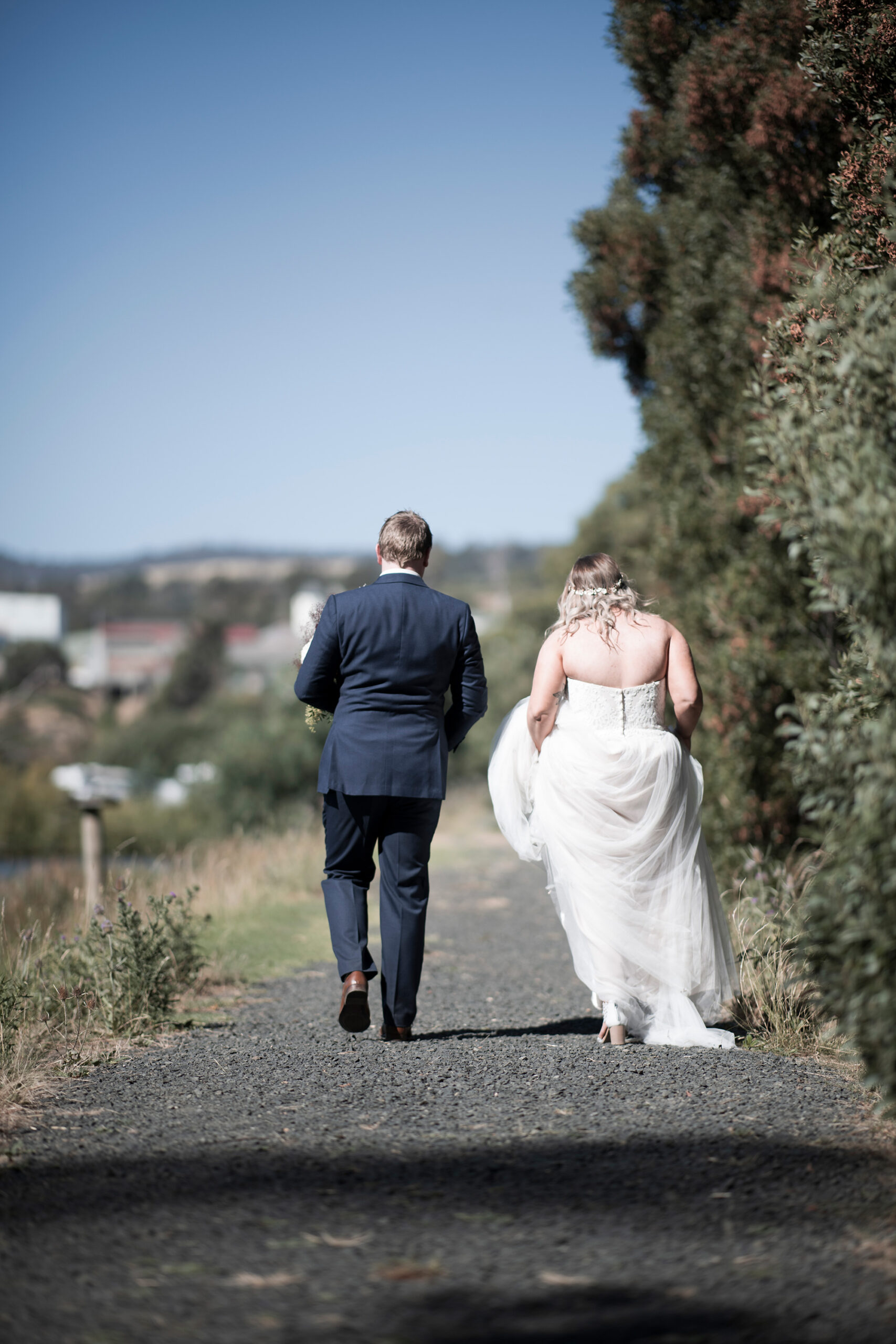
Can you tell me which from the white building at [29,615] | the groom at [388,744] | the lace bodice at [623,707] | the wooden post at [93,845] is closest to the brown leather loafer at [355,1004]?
the groom at [388,744]

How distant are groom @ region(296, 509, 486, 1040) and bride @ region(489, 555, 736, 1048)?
1.60 ft

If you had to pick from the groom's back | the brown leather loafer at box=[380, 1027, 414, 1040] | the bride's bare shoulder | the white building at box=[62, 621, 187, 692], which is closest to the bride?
the bride's bare shoulder

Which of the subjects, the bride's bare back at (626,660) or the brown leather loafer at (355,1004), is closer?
the brown leather loafer at (355,1004)

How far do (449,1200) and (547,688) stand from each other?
7.93ft

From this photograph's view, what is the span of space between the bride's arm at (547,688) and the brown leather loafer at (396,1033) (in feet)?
4.51

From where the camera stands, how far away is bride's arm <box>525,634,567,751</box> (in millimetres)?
4980

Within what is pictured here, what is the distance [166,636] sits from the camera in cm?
12331

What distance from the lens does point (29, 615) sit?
441 feet

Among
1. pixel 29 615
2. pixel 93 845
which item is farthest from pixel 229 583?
pixel 93 845

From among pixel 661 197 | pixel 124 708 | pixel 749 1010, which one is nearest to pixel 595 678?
pixel 749 1010

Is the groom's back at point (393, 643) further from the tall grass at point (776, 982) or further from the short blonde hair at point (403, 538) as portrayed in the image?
the tall grass at point (776, 982)

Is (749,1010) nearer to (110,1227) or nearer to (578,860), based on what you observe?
(578,860)

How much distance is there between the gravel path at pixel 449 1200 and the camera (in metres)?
2.39

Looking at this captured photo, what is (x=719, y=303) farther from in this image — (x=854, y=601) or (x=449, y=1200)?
(x=449, y=1200)
